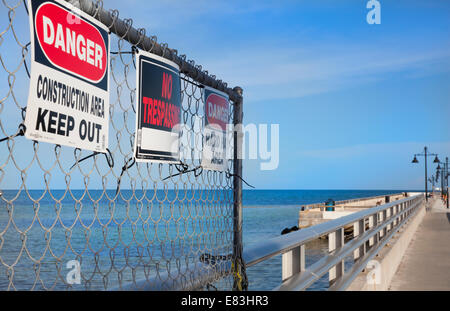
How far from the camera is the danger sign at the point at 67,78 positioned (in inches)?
72.2

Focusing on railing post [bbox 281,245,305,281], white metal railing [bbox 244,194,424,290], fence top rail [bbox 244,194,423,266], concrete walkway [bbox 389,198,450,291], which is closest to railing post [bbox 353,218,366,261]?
white metal railing [bbox 244,194,424,290]

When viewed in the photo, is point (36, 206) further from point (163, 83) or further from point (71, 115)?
point (163, 83)

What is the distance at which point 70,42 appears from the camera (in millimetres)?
2070

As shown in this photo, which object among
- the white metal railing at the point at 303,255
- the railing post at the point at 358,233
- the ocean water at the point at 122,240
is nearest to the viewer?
the ocean water at the point at 122,240

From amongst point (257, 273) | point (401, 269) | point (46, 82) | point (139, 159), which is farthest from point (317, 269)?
point (257, 273)

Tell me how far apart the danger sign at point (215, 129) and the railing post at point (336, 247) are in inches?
82.2

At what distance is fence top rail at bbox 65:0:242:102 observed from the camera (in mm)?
2314

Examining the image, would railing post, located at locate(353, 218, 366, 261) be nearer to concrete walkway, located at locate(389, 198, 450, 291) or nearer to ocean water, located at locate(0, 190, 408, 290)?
concrete walkway, located at locate(389, 198, 450, 291)

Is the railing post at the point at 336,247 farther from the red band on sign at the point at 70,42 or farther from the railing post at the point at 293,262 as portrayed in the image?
the red band on sign at the point at 70,42

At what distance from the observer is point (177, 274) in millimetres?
2922

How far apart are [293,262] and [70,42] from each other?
2.80 metres

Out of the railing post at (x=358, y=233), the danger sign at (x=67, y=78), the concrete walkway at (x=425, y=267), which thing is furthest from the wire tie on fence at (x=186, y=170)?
the concrete walkway at (x=425, y=267)

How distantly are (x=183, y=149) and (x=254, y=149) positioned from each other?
3.26 ft

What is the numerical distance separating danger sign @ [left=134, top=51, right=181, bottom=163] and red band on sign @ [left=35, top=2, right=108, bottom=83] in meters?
0.42
